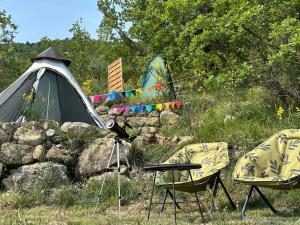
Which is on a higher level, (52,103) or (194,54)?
(194,54)

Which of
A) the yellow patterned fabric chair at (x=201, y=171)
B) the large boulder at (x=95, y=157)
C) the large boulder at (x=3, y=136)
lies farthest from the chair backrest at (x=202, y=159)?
the large boulder at (x=3, y=136)

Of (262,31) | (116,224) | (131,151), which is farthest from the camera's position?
(262,31)

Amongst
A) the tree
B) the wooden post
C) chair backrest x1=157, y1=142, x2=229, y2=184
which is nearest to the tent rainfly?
the tree

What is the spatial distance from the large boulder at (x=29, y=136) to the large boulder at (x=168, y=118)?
135 inches

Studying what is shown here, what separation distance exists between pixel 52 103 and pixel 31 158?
255 cm

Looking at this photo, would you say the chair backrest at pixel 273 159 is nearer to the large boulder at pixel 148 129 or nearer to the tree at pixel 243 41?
the tree at pixel 243 41

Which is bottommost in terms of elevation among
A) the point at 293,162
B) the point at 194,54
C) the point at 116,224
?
the point at 116,224

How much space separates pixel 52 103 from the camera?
9.72 m

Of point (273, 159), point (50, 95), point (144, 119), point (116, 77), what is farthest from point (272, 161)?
point (116, 77)

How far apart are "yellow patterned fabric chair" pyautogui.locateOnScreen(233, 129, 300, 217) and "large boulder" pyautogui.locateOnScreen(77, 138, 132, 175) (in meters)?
2.29

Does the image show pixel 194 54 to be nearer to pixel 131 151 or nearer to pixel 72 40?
pixel 131 151

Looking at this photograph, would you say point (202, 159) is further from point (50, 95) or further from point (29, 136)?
point (50, 95)

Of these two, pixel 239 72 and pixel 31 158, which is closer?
pixel 31 158

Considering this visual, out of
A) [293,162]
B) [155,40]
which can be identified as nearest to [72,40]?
[155,40]
